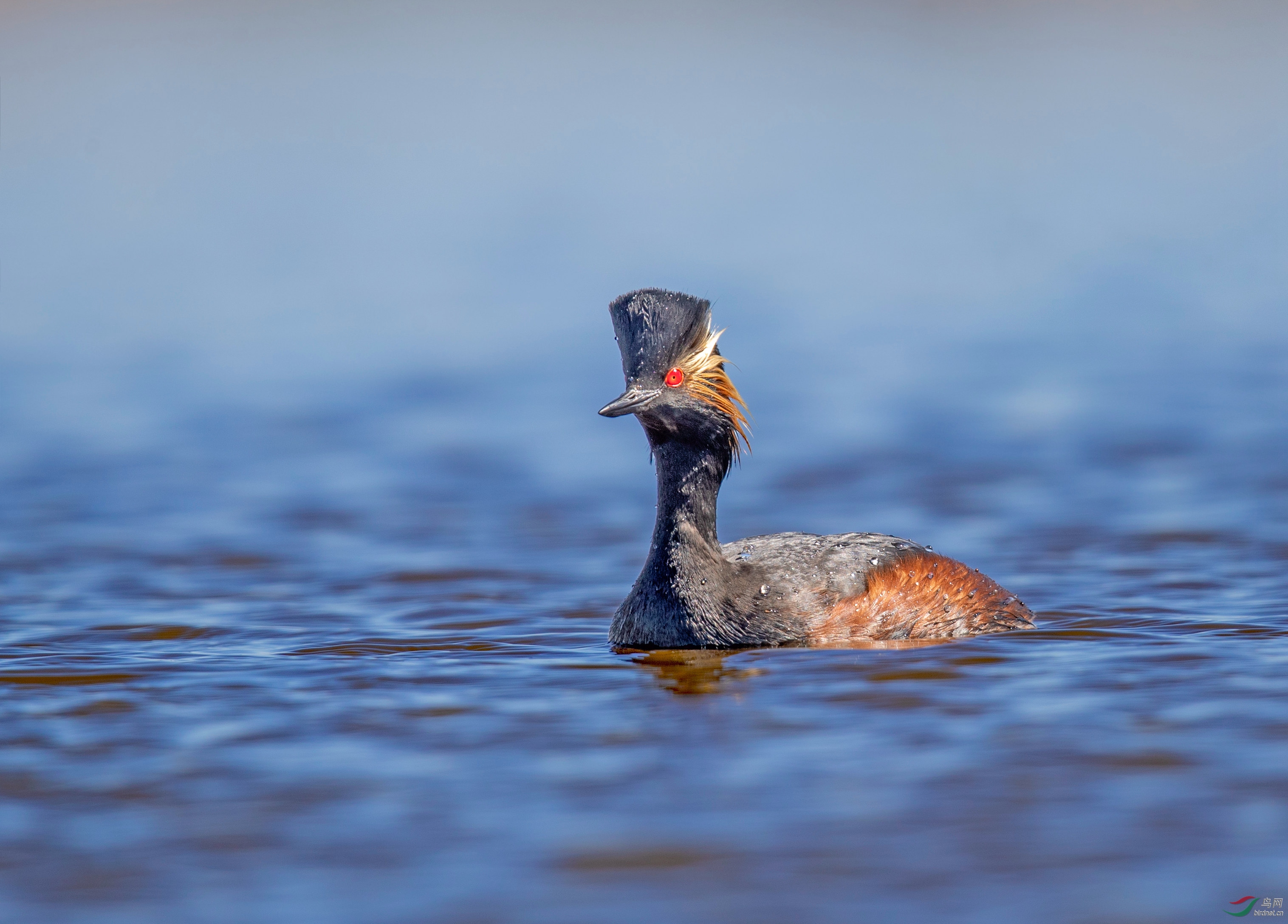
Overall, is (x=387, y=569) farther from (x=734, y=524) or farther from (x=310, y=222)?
(x=310, y=222)

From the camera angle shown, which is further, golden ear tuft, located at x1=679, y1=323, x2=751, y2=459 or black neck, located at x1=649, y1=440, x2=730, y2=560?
black neck, located at x1=649, y1=440, x2=730, y2=560

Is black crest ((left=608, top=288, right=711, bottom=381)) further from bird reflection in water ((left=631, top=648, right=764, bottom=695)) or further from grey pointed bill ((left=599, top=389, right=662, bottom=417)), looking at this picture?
bird reflection in water ((left=631, top=648, right=764, bottom=695))

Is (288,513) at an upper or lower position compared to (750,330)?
lower

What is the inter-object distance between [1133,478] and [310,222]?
18417 millimetres

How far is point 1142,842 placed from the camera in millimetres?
7621

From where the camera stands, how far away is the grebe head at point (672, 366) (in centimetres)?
1098

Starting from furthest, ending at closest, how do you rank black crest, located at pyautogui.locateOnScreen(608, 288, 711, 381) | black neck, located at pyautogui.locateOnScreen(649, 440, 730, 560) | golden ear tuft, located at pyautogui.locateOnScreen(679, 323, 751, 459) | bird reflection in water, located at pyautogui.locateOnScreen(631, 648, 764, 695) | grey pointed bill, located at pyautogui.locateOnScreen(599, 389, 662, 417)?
1. black neck, located at pyautogui.locateOnScreen(649, 440, 730, 560)
2. golden ear tuft, located at pyautogui.locateOnScreen(679, 323, 751, 459)
3. black crest, located at pyautogui.locateOnScreen(608, 288, 711, 381)
4. grey pointed bill, located at pyautogui.locateOnScreen(599, 389, 662, 417)
5. bird reflection in water, located at pyautogui.locateOnScreen(631, 648, 764, 695)

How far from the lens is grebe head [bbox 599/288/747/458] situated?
432 inches

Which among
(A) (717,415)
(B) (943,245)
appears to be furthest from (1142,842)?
(B) (943,245)

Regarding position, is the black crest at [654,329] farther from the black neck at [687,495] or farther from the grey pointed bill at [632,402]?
the black neck at [687,495]

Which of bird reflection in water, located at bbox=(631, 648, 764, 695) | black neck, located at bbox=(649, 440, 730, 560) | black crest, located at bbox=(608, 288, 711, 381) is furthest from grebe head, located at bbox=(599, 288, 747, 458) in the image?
bird reflection in water, located at bbox=(631, 648, 764, 695)

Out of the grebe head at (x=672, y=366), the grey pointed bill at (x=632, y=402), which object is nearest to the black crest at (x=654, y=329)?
the grebe head at (x=672, y=366)

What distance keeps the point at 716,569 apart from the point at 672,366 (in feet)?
4.35

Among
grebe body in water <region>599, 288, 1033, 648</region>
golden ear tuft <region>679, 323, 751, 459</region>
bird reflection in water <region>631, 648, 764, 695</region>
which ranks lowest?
bird reflection in water <region>631, 648, 764, 695</region>
